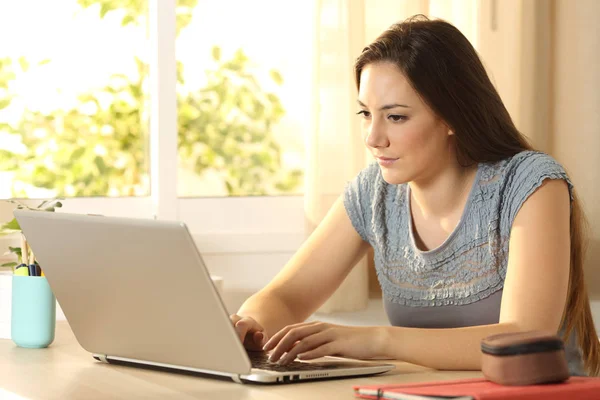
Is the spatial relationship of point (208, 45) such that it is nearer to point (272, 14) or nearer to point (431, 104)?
point (272, 14)

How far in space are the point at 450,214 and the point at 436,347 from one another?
1.63 ft

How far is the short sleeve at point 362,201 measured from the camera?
197 centimetres

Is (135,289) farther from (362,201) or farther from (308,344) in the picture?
(362,201)

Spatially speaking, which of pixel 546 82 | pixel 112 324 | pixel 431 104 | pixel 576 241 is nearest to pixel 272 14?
pixel 546 82

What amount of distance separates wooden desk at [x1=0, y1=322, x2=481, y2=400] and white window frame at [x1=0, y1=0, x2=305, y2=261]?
3.58 feet

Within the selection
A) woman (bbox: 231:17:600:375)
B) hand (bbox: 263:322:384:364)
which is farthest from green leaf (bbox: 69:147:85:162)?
hand (bbox: 263:322:384:364)

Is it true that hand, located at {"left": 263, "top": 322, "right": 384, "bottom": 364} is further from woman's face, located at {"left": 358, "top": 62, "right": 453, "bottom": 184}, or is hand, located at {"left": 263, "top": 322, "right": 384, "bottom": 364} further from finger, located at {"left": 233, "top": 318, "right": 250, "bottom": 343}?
woman's face, located at {"left": 358, "top": 62, "right": 453, "bottom": 184}

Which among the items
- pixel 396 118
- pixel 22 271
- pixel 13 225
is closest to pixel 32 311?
pixel 22 271

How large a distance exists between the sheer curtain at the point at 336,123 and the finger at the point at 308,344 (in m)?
1.04

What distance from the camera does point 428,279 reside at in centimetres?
184

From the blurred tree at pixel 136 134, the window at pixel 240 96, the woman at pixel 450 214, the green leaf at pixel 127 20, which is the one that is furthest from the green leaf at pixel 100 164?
the woman at pixel 450 214

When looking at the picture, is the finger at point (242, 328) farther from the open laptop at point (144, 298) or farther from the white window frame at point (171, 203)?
the white window frame at point (171, 203)

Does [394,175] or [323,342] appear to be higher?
[394,175]

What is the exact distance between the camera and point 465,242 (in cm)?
179
